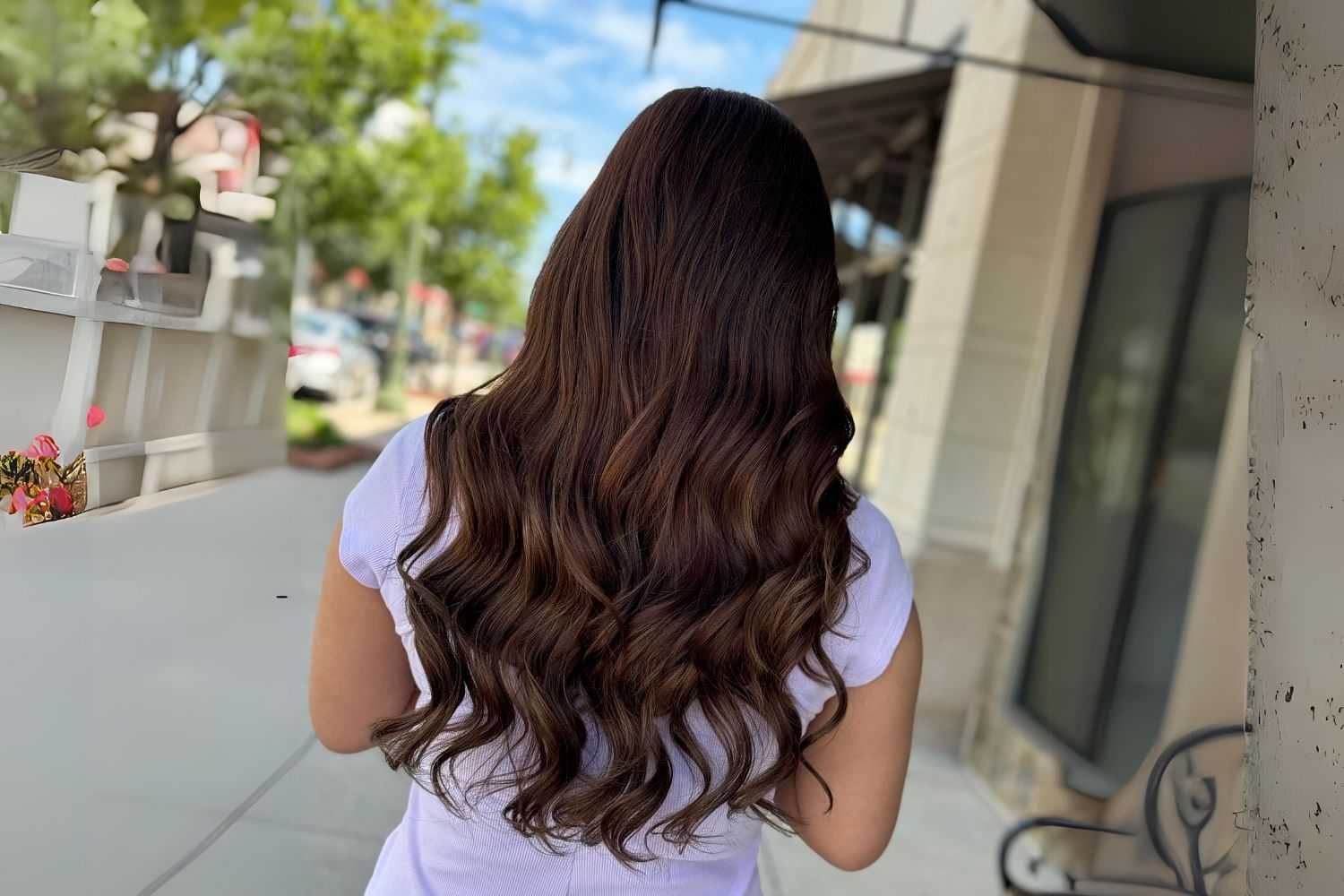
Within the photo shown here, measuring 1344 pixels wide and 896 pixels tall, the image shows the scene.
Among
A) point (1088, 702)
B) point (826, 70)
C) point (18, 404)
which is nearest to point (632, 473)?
point (18, 404)

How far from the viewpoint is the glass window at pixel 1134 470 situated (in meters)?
3.87

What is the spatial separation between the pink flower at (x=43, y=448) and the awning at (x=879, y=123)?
4688 mm

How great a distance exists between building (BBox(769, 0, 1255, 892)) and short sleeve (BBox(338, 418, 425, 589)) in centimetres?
242

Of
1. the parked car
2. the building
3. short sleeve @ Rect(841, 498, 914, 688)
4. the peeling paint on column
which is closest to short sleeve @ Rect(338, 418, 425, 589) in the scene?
short sleeve @ Rect(841, 498, 914, 688)

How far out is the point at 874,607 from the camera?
1.16 metres

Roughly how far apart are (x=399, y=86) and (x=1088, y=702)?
9.65 m

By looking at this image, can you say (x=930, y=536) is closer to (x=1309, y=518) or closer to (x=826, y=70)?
(x=1309, y=518)

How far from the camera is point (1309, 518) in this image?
3.38ft

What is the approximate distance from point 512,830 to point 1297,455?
3.13 ft

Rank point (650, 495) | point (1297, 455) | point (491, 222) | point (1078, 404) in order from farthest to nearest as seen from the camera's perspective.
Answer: point (491, 222) < point (1078, 404) < point (650, 495) < point (1297, 455)

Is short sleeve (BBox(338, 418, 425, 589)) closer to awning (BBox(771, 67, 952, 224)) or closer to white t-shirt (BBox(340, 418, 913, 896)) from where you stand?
white t-shirt (BBox(340, 418, 913, 896))

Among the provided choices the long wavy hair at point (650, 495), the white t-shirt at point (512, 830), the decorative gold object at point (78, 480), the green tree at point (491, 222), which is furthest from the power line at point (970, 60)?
the green tree at point (491, 222)

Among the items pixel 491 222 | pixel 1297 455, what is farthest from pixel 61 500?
pixel 491 222

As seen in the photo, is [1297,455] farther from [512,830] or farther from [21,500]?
[21,500]
